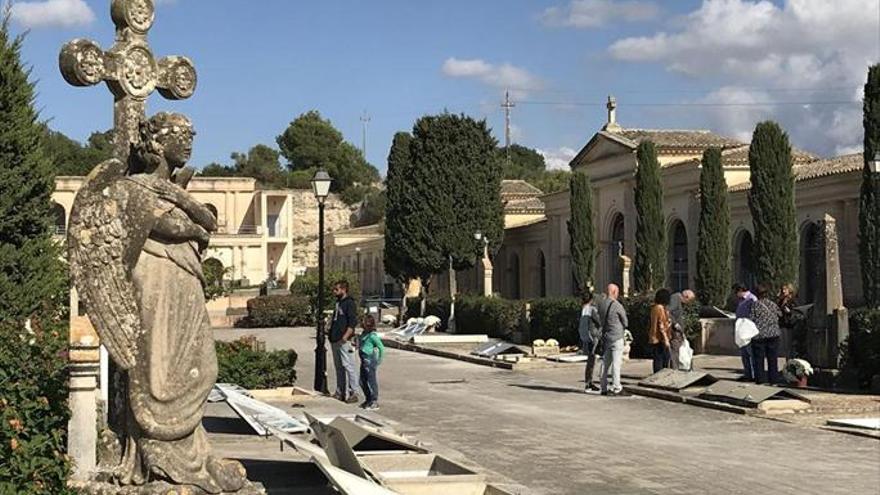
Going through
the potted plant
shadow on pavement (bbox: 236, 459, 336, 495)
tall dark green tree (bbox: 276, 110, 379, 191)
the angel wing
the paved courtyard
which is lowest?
the paved courtyard

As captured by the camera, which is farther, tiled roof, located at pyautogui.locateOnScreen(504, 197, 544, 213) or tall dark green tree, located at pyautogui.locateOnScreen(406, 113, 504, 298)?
tiled roof, located at pyautogui.locateOnScreen(504, 197, 544, 213)

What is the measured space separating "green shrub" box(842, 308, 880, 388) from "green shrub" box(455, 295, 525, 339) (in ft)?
53.5

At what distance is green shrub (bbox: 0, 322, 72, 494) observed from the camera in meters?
5.98

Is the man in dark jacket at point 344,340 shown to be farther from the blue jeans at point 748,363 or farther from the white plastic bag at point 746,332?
the blue jeans at point 748,363

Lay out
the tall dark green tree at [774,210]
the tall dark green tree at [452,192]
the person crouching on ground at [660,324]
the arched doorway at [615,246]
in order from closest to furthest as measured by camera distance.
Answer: the person crouching on ground at [660,324] → the tall dark green tree at [774,210] → the arched doorway at [615,246] → the tall dark green tree at [452,192]

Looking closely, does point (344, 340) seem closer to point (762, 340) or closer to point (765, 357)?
→ point (762, 340)

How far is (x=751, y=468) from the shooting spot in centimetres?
1016

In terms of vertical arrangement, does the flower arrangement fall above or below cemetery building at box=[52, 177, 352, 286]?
below

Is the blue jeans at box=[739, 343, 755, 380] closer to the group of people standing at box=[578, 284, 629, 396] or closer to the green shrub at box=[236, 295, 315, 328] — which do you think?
the group of people standing at box=[578, 284, 629, 396]

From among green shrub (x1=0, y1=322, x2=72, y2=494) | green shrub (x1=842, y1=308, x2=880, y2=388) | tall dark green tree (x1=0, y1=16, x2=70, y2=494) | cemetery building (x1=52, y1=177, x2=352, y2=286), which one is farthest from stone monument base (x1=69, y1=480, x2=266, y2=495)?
cemetery building (x1=52, y1=177, x2=352, y2=286)

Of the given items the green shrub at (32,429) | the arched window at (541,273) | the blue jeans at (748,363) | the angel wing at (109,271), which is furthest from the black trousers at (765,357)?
the arched window at (541,273)

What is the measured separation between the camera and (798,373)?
17.3m

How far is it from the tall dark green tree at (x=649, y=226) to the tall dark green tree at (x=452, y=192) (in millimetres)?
10919

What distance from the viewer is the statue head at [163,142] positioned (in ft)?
17.2
